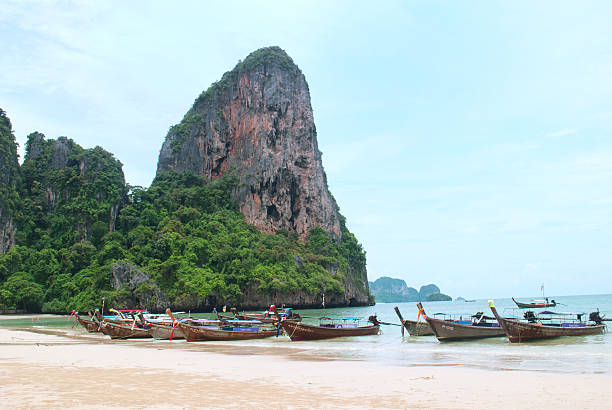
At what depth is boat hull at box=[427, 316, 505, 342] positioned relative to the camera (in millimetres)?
21172

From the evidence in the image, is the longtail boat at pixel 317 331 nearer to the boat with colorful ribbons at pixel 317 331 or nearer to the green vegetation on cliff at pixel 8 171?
the boat with colorful ribbons at pixel 317 331

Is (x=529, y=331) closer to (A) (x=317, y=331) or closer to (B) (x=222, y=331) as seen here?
(A) (x=317, y=331)

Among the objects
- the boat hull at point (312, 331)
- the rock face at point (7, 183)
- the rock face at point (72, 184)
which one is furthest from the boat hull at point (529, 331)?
the rock face at point (7, 183)

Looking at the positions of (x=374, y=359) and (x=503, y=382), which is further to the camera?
(x=374, y=359)

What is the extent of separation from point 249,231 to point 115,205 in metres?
20.1

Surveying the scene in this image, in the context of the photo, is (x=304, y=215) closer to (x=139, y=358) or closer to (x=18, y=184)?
(x=18, y=184)

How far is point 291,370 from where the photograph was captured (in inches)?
476

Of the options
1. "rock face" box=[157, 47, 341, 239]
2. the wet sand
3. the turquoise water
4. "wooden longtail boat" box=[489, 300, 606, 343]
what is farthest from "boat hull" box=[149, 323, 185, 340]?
"rock face" box=[157, 47, 341, 239]

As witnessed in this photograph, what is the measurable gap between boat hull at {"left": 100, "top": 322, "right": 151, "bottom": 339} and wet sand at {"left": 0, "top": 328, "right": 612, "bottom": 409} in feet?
35.4

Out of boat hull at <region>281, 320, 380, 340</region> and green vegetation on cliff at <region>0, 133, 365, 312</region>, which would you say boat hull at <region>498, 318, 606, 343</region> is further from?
green vegetation on cliff at <region>0, 133, 365, 312</region>

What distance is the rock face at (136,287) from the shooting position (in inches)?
1826

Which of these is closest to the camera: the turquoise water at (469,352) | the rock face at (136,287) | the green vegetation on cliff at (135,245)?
the turquoise water at (469,352)

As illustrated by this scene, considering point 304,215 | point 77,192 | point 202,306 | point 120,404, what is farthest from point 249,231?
point 120,404

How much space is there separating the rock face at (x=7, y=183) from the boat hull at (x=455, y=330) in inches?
2201
